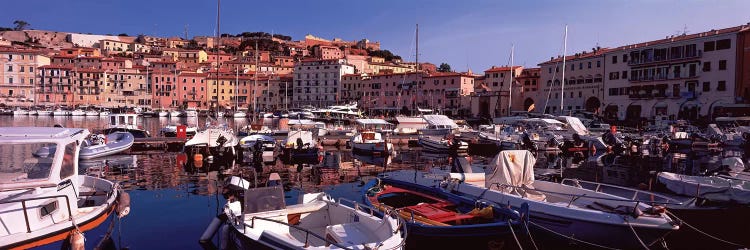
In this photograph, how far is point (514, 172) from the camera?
13.6 m

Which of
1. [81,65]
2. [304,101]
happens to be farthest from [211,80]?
[81,65]

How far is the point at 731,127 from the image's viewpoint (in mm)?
48875

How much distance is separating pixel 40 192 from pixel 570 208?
10570 millimetres

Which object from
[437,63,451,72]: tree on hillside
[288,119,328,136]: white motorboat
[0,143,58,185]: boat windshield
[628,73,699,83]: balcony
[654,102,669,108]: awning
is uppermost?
[437,63,451,72]: tree on hillside

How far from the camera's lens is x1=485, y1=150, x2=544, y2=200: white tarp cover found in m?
13.5

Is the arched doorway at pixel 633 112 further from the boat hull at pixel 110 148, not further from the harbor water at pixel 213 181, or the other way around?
the boat hull at pixel 110 148

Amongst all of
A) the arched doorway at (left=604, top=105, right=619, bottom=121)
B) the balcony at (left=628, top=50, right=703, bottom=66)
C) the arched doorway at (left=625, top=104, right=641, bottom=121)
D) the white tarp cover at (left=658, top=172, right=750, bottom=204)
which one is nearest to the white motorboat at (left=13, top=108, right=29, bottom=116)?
the arched doorway at (left=604, top=105, right=619, bottom=121)

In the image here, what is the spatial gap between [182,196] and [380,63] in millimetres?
108113

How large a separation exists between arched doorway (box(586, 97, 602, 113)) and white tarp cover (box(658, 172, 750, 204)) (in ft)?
190

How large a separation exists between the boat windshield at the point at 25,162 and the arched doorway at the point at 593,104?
232 ft

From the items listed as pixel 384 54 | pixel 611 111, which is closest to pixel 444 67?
pixel 384 54

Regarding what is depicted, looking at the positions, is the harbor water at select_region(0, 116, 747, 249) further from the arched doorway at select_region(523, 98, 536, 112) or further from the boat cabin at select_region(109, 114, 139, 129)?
the arched doorway at select_region(523, 98, 536, 112)

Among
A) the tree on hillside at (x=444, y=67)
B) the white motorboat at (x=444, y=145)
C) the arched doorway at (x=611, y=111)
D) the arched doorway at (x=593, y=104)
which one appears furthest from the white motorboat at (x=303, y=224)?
the tree on hillside at (x=444, y=67)

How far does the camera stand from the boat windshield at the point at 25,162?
367 inches
